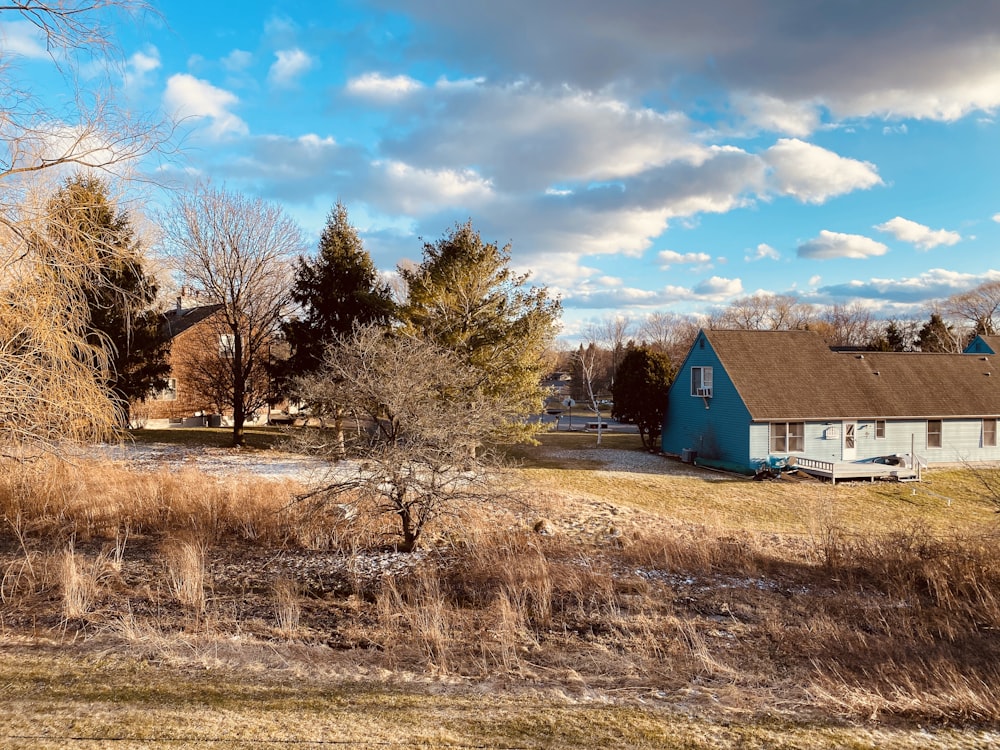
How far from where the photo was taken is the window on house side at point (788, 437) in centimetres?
2473

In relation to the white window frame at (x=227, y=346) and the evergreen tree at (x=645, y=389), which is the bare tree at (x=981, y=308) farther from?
the white window frame at (x=227, y=346)

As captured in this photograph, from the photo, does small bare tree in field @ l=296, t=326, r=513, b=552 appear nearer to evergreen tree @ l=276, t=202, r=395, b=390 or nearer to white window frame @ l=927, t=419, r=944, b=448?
evergreen tree @ l=276, t=202, r=395, b=390

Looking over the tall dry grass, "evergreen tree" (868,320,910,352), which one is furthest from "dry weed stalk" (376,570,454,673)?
"evergreen tree" (868,320,910,352)

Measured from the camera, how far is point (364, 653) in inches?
232

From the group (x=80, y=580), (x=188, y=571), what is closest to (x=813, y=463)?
(x=188, y=571)

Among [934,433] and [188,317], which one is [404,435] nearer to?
[934,433]

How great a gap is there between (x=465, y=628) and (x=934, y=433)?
1101 inches

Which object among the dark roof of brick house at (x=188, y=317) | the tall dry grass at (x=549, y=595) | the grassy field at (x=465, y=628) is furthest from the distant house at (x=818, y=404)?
the dark roof of brick house at (x=188, y=317)

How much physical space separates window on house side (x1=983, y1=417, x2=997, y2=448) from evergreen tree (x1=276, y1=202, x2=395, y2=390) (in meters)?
26.1

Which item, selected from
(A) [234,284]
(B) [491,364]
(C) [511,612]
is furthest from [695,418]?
(C) [511,612]

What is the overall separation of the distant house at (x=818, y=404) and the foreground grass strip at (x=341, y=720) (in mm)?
21291

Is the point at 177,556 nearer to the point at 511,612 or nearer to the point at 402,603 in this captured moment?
the point at 402,603

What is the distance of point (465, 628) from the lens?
262 inches

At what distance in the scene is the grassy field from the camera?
4.30 meters
